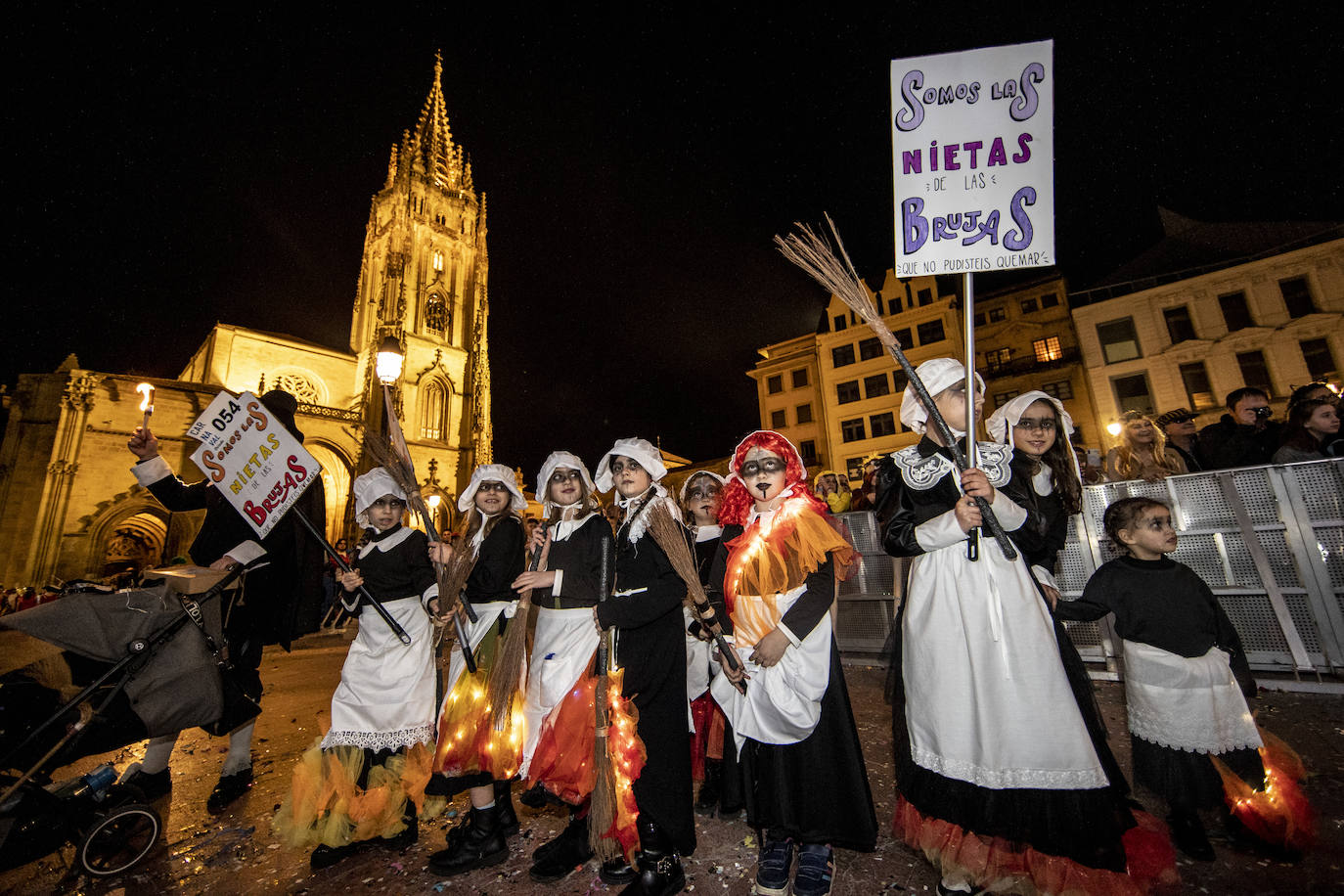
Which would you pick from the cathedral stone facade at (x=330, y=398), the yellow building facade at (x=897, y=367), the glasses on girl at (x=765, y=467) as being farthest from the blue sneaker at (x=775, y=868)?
the yellow building facade at (x=897, y=367)

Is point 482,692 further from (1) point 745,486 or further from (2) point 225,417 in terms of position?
(2) point 225,417

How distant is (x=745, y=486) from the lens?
3232 millimetres

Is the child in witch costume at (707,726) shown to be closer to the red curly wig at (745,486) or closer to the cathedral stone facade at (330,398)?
the red curly wig at (745,486)

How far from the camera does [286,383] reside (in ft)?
107

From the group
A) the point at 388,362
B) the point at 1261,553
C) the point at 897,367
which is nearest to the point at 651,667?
the point at 388,362

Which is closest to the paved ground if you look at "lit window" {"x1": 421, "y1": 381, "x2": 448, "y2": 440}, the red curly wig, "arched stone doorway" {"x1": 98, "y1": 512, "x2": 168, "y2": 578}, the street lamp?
the red curly wig

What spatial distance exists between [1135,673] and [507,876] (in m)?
3.55

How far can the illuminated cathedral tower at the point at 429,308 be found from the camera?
34.0m

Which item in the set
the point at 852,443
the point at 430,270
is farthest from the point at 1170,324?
the point at 430,270

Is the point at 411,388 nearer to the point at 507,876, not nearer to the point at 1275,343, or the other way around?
the point at 507,876

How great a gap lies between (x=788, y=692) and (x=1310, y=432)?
253 inches

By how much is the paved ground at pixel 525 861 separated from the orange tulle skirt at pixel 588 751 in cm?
39

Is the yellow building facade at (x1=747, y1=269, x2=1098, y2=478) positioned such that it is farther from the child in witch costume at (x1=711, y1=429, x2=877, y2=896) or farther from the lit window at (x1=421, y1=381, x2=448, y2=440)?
the child in witch costume at (x1=711, y1=429, x2=877, y2=896)

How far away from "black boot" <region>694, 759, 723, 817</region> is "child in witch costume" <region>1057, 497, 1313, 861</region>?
242 centimetres
